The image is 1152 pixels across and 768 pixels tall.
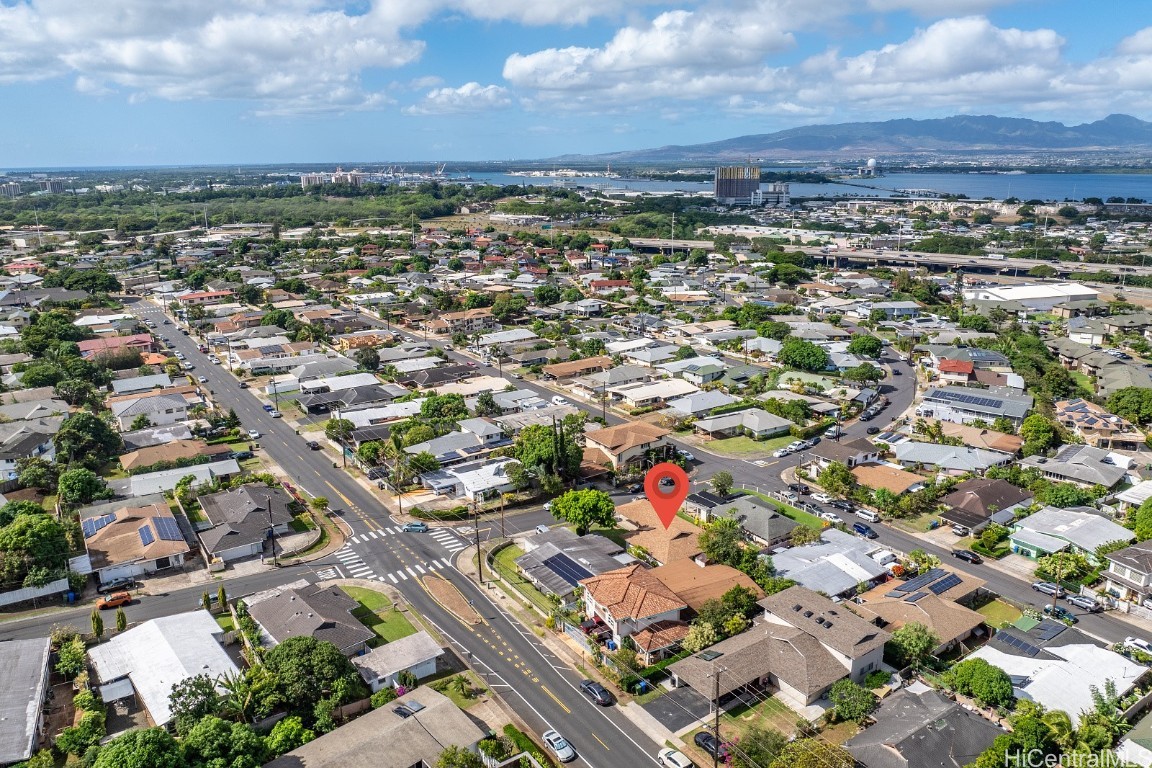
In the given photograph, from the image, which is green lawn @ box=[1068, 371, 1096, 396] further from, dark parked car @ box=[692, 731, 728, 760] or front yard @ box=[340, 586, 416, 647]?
front yard @ box=[340, 586, 416, 647]

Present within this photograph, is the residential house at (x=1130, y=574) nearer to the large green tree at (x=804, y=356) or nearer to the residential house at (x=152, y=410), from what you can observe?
the large green tree at (x=804, y=356)

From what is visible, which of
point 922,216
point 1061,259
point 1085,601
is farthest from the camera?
point 922,216

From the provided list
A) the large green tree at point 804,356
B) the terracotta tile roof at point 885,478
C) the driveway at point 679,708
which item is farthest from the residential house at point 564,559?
the large green tree at point 804,356

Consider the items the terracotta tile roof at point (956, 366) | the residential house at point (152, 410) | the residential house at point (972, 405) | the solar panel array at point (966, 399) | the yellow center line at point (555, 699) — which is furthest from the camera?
the terracotta tile roof at point (956, 366)

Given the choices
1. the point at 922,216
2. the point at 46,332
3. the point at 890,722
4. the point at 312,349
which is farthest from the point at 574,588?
the point at 922,216

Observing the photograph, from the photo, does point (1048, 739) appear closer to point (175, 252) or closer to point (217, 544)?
point (217, 544)

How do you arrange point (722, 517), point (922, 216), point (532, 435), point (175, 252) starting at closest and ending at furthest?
point (722, 517), point (532, 435), point (175, 252), point (922, 216)
